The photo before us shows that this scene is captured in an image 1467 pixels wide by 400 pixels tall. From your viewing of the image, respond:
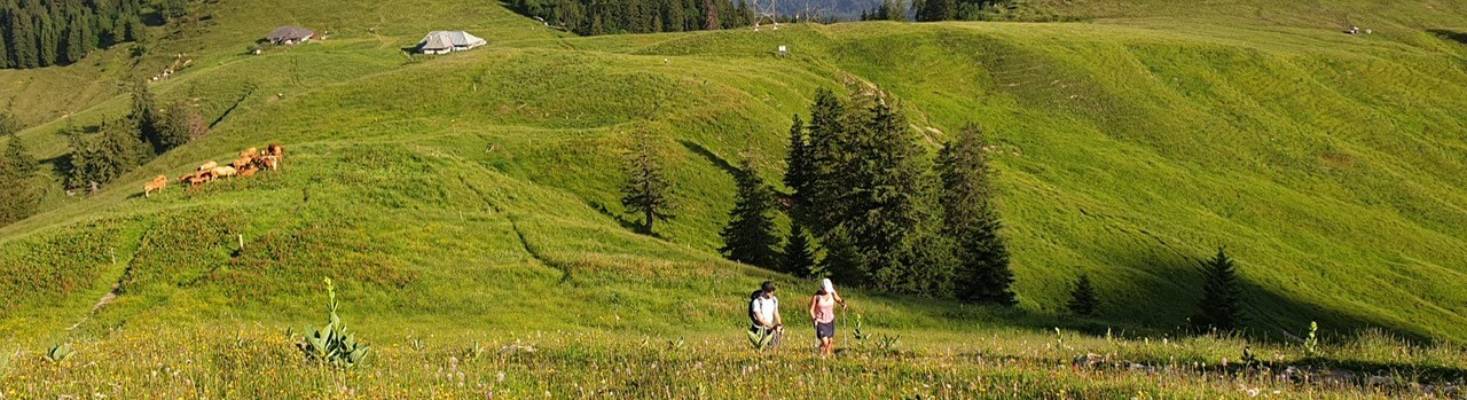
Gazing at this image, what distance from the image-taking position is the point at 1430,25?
154 m

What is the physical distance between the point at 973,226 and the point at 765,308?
1539 inches

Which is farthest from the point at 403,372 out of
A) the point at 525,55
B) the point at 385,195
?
the point at 525,55

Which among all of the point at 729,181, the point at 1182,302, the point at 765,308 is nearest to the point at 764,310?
the point at 765,308

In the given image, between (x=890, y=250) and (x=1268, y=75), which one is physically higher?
(x=1268, y=75)

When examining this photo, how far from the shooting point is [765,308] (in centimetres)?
1552

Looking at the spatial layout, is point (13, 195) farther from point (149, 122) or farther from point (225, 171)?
point (225, 171)

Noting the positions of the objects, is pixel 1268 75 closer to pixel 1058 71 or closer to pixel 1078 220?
pixel 1058 71

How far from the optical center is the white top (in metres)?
15.4

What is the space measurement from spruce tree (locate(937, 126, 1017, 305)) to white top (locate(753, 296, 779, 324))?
1210 inches

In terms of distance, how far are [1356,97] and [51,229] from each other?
454ft

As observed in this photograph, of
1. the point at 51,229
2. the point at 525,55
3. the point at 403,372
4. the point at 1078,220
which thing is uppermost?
the point at 525,55

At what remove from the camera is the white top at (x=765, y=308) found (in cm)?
1544

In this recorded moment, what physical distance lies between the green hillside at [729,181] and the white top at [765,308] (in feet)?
12.1

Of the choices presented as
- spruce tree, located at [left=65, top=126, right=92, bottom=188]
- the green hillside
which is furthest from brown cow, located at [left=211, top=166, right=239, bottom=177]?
spruce tree, located at [left=65, top=126, right=92, bottom=188]
